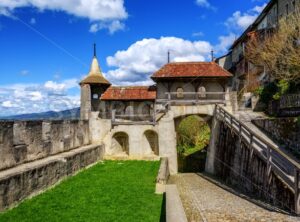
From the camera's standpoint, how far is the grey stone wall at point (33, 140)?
43.5 ft

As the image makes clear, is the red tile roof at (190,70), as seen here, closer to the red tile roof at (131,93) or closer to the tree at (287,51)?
the red tile roof at (131,93)

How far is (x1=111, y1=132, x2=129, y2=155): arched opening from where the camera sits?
2766cm

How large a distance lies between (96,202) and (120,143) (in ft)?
54.9

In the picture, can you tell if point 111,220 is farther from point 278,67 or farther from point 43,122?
point 278,67

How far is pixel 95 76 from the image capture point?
36.1 metres

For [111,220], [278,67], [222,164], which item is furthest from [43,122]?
[278,67]

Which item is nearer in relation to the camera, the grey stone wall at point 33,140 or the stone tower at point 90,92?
the grey stone wall at point 33,140

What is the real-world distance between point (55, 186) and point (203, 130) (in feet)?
87.4

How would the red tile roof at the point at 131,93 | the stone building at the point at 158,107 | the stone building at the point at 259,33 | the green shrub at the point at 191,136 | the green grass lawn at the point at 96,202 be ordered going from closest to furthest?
the green grass lawn at the point at 96,202 → the stone building at the point at 158,107 → the red tile roof at the point at 131,93 → the stone building at the point at 259,33 → the green shrub at the point at 191,136

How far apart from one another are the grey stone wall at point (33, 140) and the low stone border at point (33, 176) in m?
0.53

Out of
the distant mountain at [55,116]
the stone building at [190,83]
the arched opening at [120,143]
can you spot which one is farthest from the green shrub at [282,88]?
the distant mountain at [55,116]

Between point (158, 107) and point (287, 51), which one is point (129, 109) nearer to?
point (158, 107)

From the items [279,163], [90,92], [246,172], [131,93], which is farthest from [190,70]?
[279,163]

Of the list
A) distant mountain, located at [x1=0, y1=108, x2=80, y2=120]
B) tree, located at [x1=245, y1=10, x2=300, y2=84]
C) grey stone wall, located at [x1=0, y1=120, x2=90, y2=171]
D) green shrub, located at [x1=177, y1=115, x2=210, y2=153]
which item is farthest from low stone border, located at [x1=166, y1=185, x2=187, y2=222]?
green shrub, located at [x1=177, y1=115, x2=210, y2=153]
